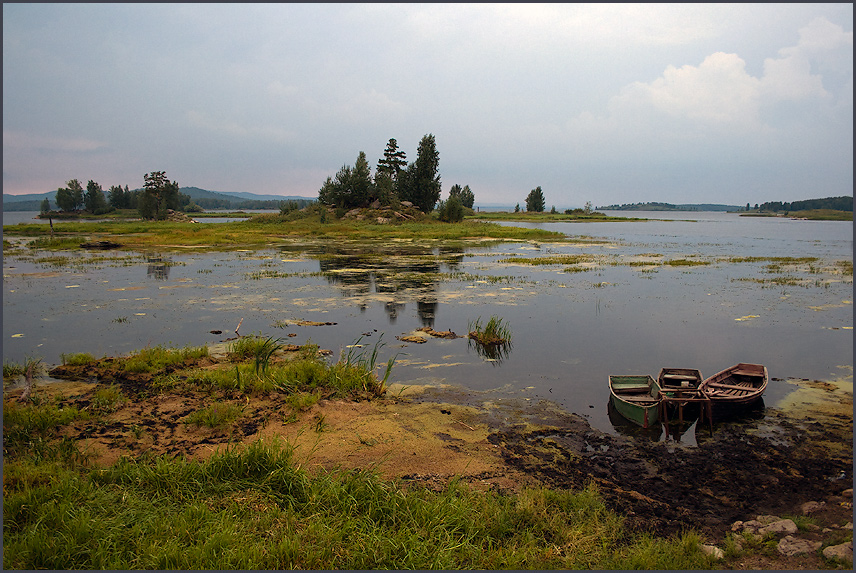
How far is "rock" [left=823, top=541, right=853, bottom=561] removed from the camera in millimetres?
5707

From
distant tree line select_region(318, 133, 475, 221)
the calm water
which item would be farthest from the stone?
distant tree line select_region(318, 133, 475, 221)

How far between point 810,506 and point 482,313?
1249 centimetres

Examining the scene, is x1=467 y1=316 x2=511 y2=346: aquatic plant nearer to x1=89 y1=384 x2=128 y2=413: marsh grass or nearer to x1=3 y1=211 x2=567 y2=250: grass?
x1=89 y1=384 x2=128 y2=413: marsh grass

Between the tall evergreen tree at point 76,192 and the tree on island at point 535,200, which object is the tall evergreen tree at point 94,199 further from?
the tree on island at point 535,200

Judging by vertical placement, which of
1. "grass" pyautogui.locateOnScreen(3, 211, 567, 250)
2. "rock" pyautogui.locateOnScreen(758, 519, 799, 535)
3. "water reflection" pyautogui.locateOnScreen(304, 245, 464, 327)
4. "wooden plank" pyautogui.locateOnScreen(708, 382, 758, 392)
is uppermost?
"grass" pyautogui.locateOnScreen(3, 211, 567, 250)

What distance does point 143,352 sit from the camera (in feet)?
40.8

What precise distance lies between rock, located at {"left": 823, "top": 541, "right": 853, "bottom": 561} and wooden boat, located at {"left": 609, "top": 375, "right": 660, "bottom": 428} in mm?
3694

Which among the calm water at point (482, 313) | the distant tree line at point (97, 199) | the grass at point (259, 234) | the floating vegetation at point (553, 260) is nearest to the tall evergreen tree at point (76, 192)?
the distant tree line at point (97, 199)

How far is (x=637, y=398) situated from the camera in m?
10.3

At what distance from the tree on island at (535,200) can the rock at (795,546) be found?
14740 centimetres

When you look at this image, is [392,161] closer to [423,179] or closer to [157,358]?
[423,179]

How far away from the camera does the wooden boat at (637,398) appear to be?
9.55 meters

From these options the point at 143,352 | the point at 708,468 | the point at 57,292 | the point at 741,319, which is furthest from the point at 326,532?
the point at 57,292

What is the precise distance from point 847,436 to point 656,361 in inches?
179
